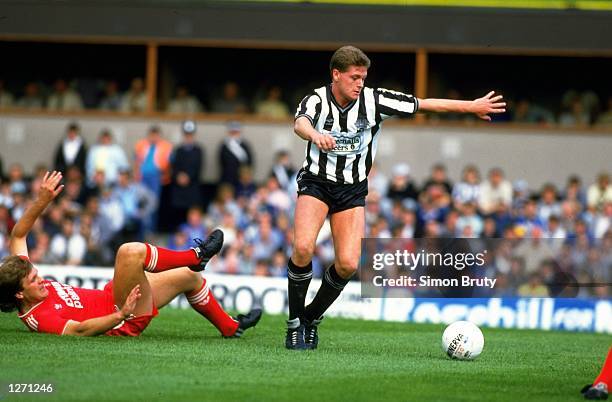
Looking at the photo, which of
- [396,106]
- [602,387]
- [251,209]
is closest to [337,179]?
[396,106]

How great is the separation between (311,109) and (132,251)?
1720 millimetres

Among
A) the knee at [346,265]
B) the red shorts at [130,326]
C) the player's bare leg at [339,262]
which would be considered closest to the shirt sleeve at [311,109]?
the player's bare leg at [339,262]

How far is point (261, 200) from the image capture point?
17.9 meters

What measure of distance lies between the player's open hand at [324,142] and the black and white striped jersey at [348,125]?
625 mm

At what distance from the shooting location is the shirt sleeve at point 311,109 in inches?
352

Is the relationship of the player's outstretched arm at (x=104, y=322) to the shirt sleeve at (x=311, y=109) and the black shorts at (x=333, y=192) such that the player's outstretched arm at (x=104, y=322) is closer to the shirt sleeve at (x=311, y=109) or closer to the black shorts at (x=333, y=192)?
the black shorts at (x=333, y=192)

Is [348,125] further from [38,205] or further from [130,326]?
[38,205]

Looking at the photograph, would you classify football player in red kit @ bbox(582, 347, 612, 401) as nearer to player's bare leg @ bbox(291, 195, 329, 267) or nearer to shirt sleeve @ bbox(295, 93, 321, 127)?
player's bare leg @ bbox(291, 195, 329, 267)

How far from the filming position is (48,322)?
29.8 feet

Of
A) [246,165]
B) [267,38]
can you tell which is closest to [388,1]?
[267,38]

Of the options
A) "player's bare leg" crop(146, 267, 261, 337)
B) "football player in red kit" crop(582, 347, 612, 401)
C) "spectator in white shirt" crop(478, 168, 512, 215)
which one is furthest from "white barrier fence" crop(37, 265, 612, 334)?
"football player in red kit" crop(582, 347, 612, 401)

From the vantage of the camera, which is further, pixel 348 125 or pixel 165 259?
pixel 348 125

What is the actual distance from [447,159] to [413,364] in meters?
11.9

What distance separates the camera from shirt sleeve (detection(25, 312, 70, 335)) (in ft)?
29.7
